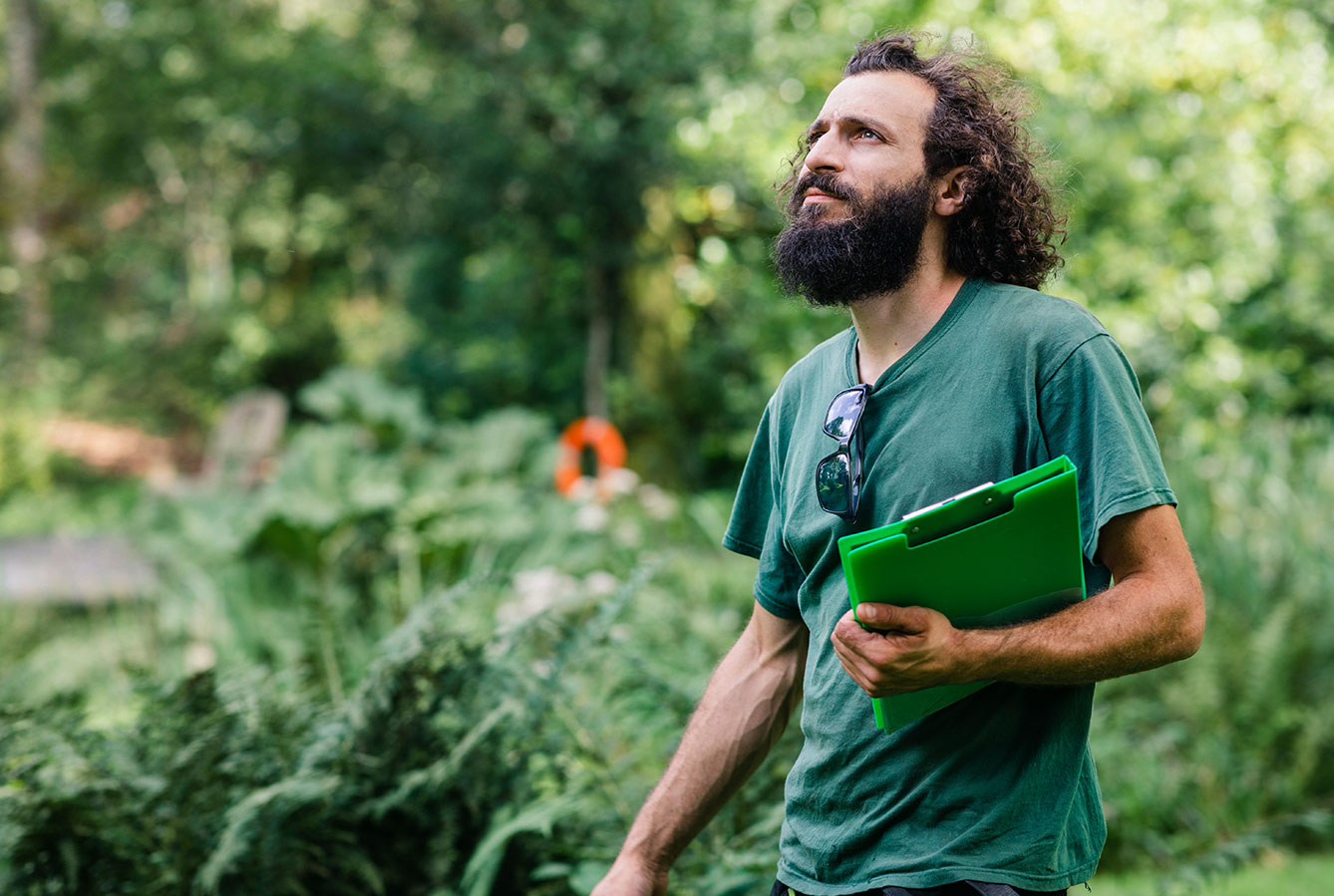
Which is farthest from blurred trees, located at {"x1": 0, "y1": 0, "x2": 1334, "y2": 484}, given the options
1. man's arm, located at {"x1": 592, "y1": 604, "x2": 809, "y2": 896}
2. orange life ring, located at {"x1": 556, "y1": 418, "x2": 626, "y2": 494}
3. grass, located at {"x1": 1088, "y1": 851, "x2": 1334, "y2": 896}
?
man's arm, located at {"x1": 592, "y1": 604, "x2": 809, "y2": 896}

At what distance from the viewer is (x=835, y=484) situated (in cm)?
178

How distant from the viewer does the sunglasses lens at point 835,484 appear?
1766 millimetres

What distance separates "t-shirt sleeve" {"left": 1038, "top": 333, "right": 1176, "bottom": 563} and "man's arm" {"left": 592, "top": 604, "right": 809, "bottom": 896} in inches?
25.8

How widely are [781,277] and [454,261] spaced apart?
12.1m

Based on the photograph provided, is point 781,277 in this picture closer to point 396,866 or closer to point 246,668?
point 396,866

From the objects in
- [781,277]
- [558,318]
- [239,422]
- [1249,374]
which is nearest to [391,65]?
[558,318]

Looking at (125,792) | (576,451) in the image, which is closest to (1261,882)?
(125,792)

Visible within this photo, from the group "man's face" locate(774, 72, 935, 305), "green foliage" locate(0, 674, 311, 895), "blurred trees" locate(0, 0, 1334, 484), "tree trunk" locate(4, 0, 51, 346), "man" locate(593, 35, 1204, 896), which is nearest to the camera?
"man" locate(593, 35, 1204, 896)

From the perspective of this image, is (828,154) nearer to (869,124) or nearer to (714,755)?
(869,124)

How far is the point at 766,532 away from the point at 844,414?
44 cm

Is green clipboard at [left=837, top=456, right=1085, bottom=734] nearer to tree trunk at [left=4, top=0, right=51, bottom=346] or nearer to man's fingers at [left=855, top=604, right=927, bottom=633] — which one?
man's fingers at [left=855, top=604, right=927, bottom=633]

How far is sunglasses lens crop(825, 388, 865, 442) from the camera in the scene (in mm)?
1783

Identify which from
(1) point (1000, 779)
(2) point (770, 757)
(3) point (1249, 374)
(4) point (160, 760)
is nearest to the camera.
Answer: (1) point (1000, 779)

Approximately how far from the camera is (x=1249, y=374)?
802 cm
